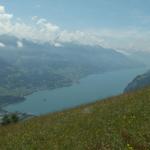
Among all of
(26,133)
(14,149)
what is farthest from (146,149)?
(26,133)

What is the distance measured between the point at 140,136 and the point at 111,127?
233 centimetres

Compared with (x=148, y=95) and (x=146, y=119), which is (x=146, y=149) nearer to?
(x=146, y=119)

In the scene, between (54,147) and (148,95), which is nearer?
(54,147)

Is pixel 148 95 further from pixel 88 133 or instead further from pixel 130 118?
pixel 88 133

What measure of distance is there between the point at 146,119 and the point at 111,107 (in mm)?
5565

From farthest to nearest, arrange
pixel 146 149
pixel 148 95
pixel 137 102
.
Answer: pixel 148 95, pixel 137 102, pixel 146 149

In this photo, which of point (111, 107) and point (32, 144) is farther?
point (111, 107)

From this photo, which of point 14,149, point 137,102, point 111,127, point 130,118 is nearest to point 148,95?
point 137,102

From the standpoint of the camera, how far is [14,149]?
1595cm

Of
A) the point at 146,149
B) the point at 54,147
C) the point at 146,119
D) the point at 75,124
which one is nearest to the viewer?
the point at 146,149

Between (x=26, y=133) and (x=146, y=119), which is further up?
(x=146, y=119)

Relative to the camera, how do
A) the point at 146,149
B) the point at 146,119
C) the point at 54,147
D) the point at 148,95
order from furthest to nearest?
the point at 148,95
the point at 146,119
the point at 54,147
the point at 146,149

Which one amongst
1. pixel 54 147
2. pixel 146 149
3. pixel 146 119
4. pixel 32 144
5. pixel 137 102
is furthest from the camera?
pixel 137 102

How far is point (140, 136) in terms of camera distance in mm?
15195
